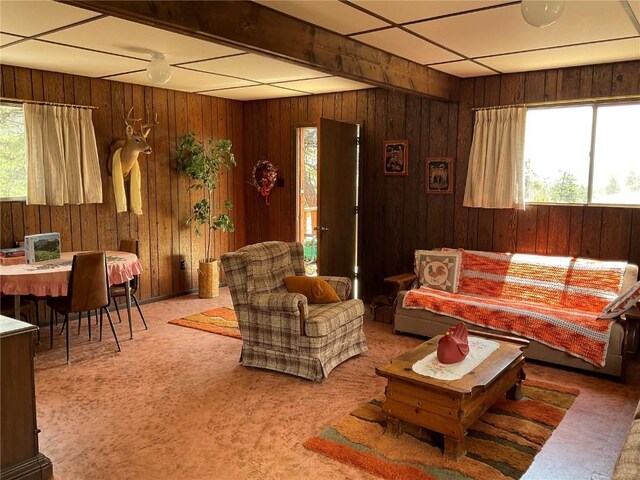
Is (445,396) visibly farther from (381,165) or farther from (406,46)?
(381,165)

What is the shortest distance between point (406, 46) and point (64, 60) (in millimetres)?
2832

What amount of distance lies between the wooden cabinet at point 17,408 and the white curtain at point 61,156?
266 centimetres

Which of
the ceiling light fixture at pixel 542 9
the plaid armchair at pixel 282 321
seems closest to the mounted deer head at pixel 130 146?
the plaid armchair at pixel 282 321

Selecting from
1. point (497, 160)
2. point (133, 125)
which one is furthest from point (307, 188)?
point (497, 160)

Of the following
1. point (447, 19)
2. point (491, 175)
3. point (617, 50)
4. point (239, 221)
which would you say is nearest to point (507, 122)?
point (491, 175)

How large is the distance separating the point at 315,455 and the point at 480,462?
838 millimetres

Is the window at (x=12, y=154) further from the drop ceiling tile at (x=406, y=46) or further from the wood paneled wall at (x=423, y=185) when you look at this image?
the drop ceiling tile at (x=406, y=46)

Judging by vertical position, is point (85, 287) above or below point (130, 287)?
above

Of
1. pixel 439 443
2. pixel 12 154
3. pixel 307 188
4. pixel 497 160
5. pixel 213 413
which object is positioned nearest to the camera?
pixel 439 443

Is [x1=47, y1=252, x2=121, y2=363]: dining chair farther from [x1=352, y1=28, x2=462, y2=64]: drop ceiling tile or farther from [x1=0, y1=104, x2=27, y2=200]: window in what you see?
[x1=352, y1=28, x2=462, y2=64]: drop ceiling tile

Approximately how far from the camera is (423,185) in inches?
216

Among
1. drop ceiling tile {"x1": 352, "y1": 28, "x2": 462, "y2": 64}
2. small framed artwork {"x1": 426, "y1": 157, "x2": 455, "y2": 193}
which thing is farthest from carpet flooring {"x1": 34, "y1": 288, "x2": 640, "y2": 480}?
drop ceiling tile {"x1": 352, "y1": 28, "x2": 462, "y2": 64}

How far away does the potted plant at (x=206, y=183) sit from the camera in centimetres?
603

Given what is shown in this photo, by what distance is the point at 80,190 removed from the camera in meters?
5.10
